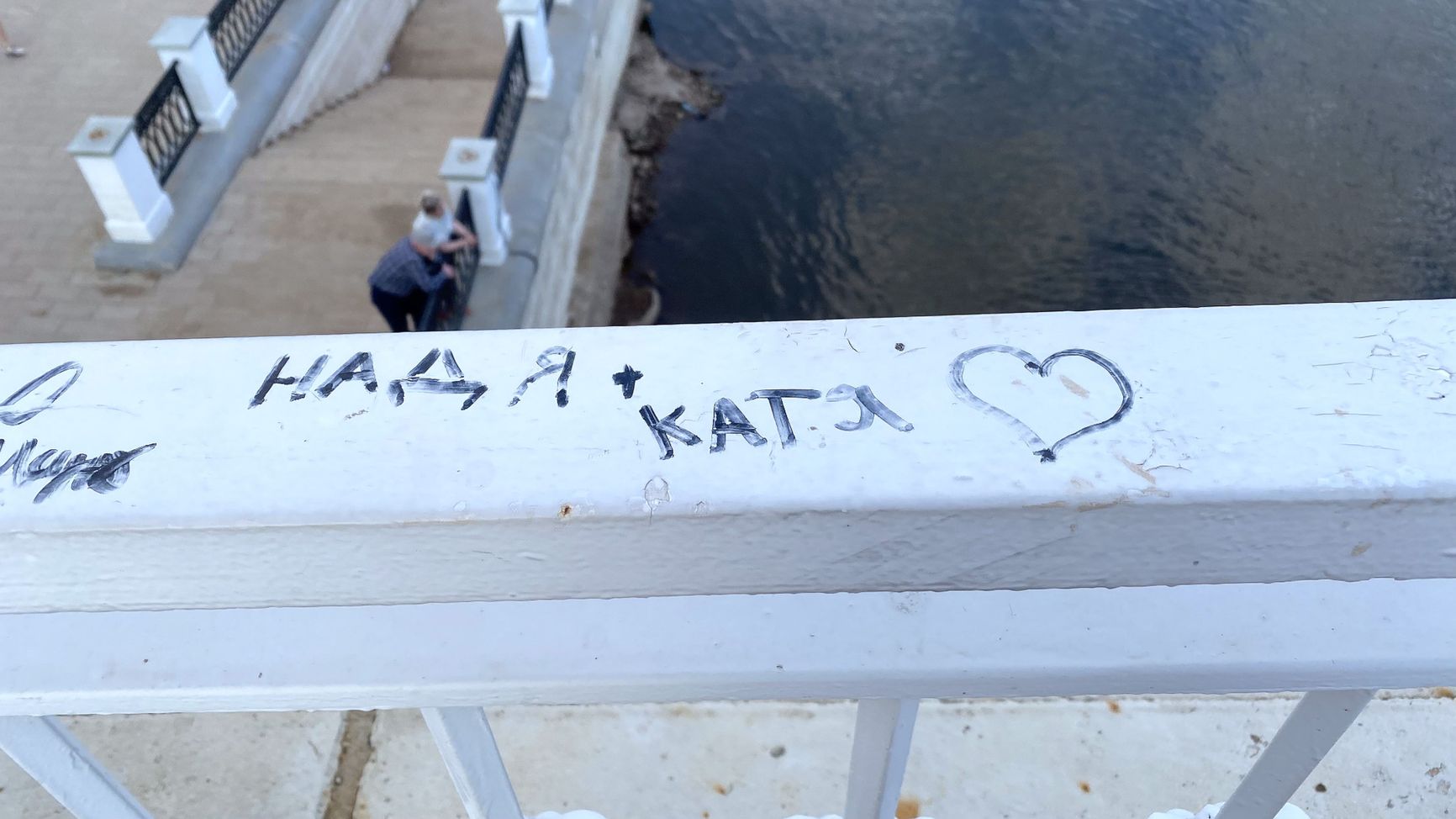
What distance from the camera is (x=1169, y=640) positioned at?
0.94 meters

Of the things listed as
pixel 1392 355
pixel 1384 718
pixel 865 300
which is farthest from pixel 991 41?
pixel 1392 355

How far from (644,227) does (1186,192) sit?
7.09 metres

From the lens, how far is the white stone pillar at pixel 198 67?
22.8 ft

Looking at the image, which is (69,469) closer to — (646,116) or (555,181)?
(555,181)

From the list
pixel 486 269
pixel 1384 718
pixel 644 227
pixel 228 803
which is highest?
pixel 228 803

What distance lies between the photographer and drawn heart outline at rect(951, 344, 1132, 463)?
83 cm

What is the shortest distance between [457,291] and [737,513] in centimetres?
595

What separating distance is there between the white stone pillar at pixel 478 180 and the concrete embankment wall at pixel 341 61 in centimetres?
241

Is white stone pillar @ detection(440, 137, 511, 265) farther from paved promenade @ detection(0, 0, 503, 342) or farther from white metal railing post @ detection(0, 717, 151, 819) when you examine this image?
white metal railing post @ detection(0, 717, 151, 819)

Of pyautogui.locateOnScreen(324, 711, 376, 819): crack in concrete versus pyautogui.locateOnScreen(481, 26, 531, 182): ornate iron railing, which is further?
pyautogui.locateOnScreen(481, 26, 531, 182): ornate iron railing

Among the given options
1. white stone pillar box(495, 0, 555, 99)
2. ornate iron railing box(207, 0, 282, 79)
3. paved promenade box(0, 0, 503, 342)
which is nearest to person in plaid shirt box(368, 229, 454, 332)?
paved promenade box(0, 0, 503, 342)

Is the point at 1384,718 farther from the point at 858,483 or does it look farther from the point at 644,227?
the point at 644,227

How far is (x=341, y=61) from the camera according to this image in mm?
9023

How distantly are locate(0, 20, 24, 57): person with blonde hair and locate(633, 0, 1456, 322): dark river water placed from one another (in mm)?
6319
